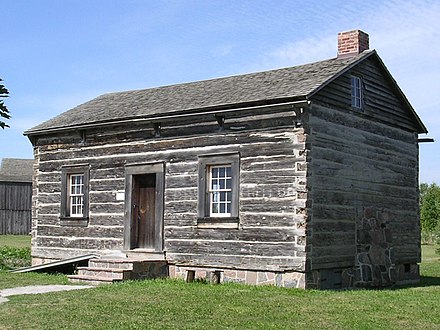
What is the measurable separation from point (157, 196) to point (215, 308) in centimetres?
631

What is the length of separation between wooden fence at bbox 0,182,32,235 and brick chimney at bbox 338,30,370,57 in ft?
123

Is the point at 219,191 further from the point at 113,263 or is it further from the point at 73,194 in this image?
the point at 73,194

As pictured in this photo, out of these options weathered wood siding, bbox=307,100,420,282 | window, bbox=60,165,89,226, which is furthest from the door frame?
weathered wood siding, bbox=307,100,420,282

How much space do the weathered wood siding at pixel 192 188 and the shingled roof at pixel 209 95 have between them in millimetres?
405

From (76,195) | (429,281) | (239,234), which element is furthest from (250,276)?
(429,281)

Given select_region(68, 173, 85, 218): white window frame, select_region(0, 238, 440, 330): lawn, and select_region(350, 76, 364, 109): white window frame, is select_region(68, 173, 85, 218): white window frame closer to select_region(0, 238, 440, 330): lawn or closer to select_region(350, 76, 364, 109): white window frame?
select_region(0, 238, 440, 330): lawn

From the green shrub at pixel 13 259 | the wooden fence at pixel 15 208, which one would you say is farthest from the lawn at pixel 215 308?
the wooden fence at pixel 15 208

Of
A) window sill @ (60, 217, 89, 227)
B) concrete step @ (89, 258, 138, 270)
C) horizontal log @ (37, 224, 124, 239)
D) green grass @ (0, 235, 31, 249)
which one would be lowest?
green grass @ (0, 235, 31, 249)

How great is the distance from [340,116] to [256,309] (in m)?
6.55

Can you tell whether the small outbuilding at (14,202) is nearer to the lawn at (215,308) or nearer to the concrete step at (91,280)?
the concrete step at (91,280)

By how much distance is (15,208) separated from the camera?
51.5 meters

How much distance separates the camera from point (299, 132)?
15.9 meters

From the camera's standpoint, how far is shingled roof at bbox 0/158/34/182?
170 feet

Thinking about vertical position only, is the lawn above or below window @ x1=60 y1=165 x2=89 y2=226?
below
